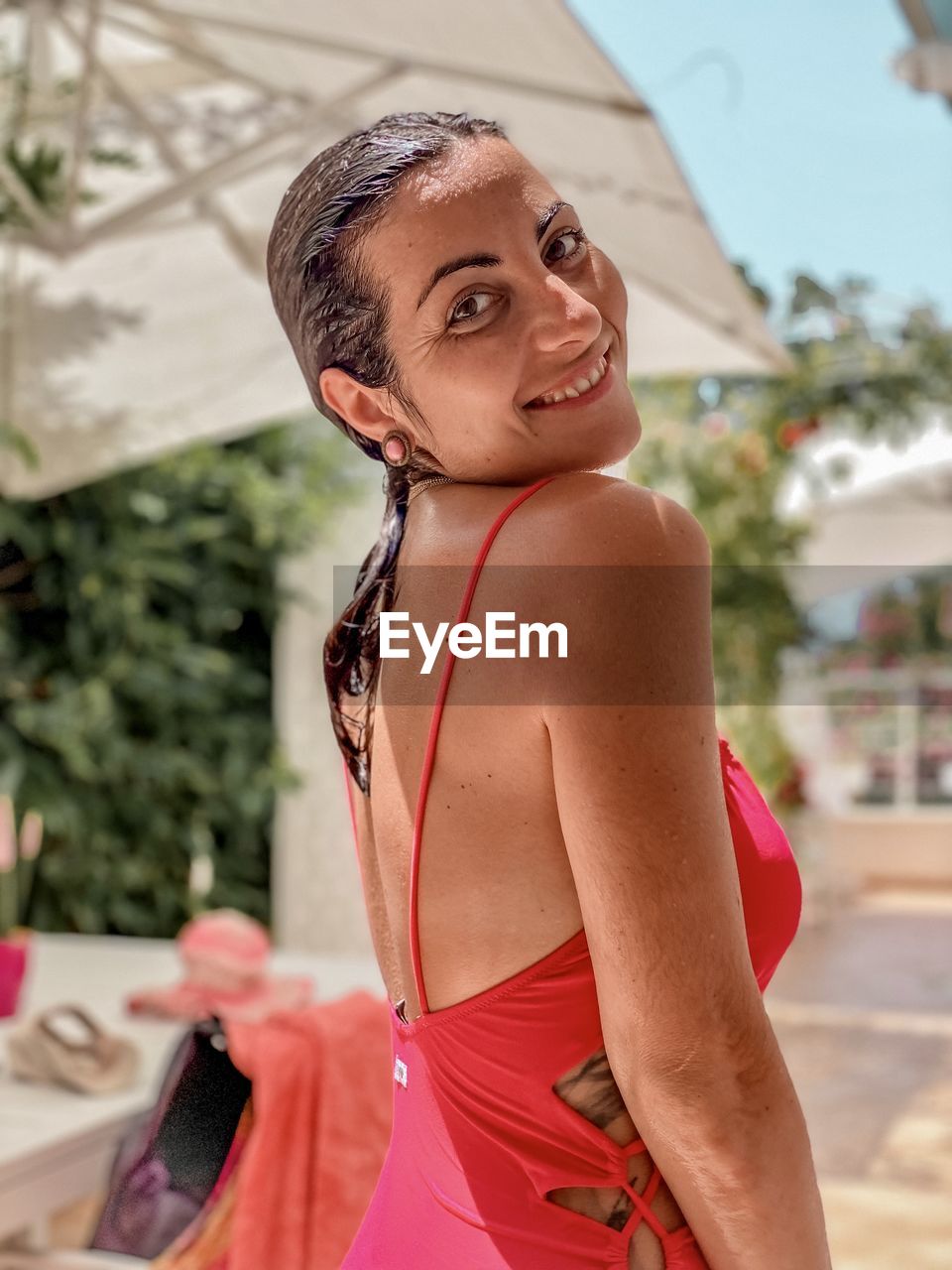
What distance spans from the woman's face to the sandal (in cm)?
191

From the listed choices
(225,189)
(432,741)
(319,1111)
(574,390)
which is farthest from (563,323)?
(225,189)

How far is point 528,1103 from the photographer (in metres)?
0.60

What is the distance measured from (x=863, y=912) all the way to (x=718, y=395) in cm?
901

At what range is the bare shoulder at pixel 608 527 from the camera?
0.56m

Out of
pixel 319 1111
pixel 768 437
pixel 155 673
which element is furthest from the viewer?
pixel 155 673

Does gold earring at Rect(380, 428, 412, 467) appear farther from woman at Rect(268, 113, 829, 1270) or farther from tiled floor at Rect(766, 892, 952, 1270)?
tiled floor at Rect(766, 892, 952, 1270)

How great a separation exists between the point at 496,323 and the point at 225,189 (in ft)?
8.36

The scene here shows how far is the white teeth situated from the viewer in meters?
0.60

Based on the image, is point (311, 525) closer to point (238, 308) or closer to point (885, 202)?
point (238, 308)

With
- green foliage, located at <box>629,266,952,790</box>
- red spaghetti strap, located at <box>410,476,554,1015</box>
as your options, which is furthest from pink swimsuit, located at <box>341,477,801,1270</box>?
green foliage, located at <box>629,266,952,790</box>

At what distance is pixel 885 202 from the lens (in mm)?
2051

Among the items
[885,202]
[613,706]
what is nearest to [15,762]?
[885,202]

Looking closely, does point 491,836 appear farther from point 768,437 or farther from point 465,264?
point 768,437

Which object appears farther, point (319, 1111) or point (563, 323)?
point (319, 1111)
